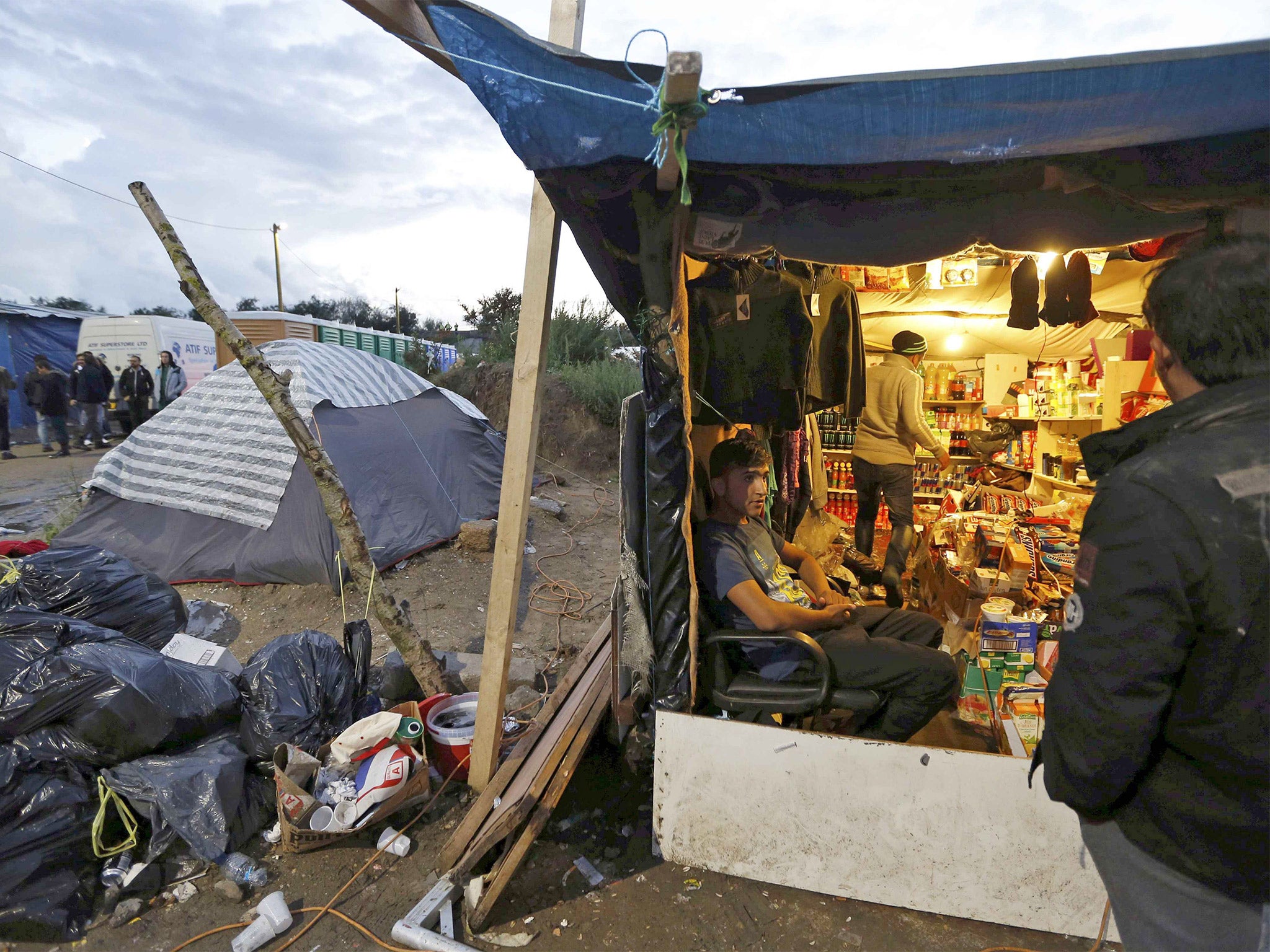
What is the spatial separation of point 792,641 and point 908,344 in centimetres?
338

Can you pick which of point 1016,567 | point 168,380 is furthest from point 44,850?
point 168,380

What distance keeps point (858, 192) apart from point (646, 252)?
31.3 inches

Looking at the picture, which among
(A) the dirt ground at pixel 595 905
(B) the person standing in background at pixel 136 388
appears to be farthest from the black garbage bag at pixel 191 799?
(B) the person standing in background at pixel 136 388

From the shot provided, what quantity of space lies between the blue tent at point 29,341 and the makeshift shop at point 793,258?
690 inches

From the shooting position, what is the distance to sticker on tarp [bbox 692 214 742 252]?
2479 millimetres

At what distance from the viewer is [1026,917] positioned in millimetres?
2277

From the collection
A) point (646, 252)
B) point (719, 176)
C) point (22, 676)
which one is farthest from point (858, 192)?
point (22, 676)

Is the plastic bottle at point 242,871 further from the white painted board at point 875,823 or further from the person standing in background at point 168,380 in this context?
the person standing in background at point 168,380

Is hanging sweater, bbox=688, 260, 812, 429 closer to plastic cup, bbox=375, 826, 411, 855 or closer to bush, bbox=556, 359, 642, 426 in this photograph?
plastic cup, bbox=375, 826, 411, 855

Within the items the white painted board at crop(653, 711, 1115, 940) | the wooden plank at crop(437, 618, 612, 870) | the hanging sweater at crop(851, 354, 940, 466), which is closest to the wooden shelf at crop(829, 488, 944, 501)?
the hanging sweater at crop(851, 354, 940, 466)

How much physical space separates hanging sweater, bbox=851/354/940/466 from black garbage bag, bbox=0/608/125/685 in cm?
487

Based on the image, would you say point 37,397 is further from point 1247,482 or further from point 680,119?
point 1247,482

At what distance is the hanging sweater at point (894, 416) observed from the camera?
16.2 feet

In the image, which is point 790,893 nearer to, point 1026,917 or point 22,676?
point 1026,917
